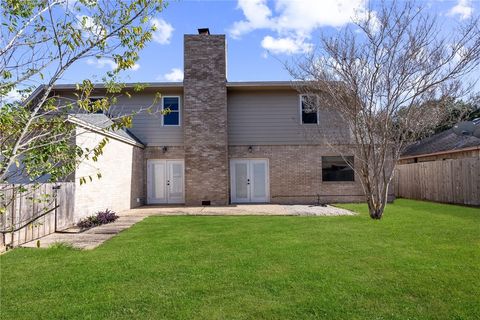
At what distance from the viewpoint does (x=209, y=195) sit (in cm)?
1473

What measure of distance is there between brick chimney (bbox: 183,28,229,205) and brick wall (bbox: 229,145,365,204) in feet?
3.82

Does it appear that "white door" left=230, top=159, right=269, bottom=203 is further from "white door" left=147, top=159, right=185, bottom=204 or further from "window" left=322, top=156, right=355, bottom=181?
"window" left=322, top=156, right=355, bottom=181

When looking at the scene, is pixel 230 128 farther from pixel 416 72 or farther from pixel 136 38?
pixel 136 38

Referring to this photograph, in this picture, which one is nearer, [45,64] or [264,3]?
[45,64]

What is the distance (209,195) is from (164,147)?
2.97 m

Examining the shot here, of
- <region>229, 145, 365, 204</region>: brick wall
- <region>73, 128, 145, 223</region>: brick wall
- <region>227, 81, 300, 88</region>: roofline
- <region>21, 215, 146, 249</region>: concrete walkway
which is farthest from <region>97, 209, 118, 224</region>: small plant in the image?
<region>227, 81, 300, 88</region>: roofline

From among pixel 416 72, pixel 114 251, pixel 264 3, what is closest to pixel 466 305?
pixel 114 251

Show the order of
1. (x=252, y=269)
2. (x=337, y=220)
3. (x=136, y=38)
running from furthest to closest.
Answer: (x=337, y=220)
(x=252, y=269)
(x=136, y=38)

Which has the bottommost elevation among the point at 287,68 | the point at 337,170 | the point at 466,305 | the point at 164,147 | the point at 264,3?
the point at 466,305

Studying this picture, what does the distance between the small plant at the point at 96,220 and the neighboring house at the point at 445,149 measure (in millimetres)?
12542

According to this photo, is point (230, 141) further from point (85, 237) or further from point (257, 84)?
point (85, 237)

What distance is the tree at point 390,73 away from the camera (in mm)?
8719

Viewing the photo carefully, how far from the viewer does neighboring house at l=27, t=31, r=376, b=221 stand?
48.5 feet

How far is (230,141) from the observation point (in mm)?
15531
